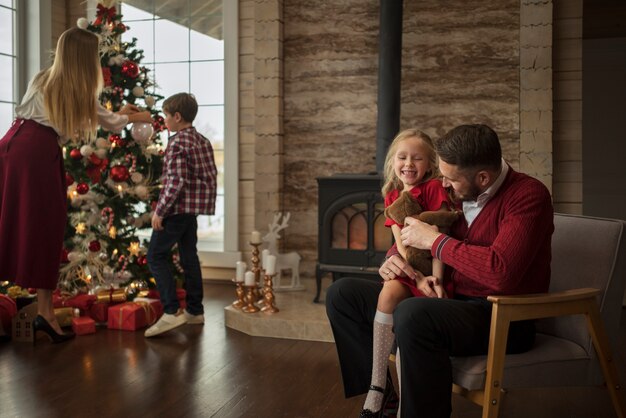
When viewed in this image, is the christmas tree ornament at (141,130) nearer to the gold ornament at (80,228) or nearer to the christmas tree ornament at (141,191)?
the christmas tree ornament at (141,191)

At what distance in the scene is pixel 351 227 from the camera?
4387 mm

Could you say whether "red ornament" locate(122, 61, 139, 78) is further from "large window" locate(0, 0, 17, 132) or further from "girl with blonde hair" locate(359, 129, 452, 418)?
"girl with blonde hair" locate(359, 129, 452, 418)

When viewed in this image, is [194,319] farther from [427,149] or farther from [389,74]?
[427,149]

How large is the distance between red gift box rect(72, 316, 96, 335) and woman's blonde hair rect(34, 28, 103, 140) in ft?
3.51

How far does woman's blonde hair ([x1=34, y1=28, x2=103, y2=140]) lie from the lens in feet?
11.8

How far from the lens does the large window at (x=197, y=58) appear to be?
5742 millimetres

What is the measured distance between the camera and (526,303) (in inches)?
79.6

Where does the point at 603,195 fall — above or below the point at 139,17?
below

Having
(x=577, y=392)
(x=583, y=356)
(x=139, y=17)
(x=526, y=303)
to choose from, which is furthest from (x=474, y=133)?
(x=139, y=17)

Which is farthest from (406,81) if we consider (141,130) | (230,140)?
(141,130)

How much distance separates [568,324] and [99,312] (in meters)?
2.88

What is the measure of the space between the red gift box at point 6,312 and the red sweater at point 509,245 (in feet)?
8.88

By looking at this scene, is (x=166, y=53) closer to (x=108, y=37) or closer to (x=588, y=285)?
(x=108, y=37)

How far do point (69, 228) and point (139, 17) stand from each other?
233cm
